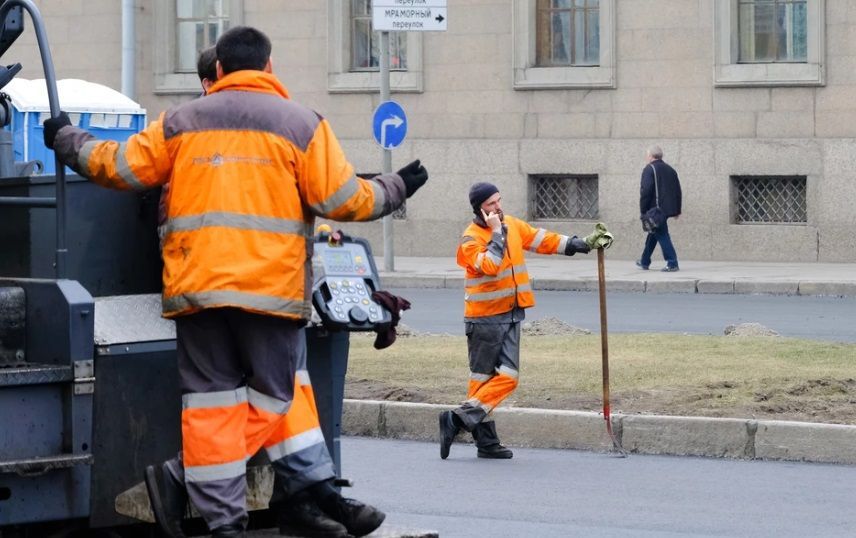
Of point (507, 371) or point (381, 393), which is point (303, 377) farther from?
point (381, 393)

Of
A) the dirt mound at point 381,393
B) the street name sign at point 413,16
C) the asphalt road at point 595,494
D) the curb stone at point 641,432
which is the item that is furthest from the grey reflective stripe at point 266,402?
the street name sign at point 413,16

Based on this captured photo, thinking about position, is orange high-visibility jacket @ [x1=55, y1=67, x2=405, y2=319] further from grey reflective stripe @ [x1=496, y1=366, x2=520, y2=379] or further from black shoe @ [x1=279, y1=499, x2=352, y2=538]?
grey reflective stripe @ [x1=496, y1=366, x2=520, y2=379]

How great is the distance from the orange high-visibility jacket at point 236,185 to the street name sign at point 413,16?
53.4 ft

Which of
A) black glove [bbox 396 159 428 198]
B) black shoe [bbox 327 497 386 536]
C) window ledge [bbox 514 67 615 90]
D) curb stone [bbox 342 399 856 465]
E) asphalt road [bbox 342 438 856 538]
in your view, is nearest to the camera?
black shoe [bbox 327 497 386 536]

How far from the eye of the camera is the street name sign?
22109 mm

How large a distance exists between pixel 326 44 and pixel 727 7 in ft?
19.9

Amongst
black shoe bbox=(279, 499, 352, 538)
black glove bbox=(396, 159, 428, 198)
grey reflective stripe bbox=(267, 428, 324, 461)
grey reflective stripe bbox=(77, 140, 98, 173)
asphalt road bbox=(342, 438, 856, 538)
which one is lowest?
asphalt road bbox=(342, 438, 856, 538)

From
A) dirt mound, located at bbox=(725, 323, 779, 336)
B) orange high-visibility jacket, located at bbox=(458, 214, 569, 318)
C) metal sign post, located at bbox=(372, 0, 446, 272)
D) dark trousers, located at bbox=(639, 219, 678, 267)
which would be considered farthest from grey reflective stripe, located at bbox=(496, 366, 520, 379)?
dark trousers, located at bbox=(639, 219, 678, 267)

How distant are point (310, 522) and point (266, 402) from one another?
440mm

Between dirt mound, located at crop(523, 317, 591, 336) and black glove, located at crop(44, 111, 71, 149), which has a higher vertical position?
black glove, located at crop(44, 111, 71, 149)

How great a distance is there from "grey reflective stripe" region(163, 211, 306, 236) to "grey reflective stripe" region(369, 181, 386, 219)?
1.21 feet

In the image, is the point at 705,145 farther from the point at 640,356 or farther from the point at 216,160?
the point at 216,160

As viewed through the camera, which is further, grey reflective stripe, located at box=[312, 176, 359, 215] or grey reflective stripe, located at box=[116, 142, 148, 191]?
grey reflective stripe, located at box=[312, 176, 359, 215]

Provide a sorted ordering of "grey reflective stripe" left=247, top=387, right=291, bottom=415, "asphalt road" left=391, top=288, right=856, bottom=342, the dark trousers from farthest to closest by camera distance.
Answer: the dark trousers → "asphalt road" left=391, top=288, right=856, bottom=342 → "grey reflective stripe" left=247, top=387, right=291, bottom=415
